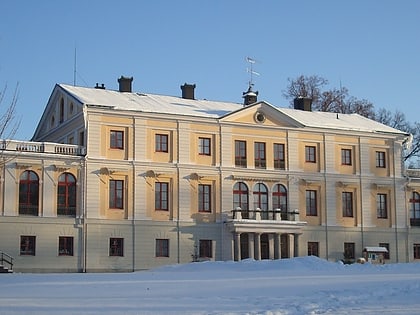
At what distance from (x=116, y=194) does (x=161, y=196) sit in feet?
9.18

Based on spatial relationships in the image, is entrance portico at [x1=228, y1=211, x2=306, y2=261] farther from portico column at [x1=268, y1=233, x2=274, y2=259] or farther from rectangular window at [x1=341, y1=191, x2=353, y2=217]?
rectangular window at [x1=341, y1=191, x2=353, y2=217]

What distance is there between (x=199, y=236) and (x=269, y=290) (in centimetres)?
2605

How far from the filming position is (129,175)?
144 ft

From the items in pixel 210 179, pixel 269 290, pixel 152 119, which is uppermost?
pixel 152 119

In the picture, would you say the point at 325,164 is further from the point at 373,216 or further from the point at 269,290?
the point at 269,290

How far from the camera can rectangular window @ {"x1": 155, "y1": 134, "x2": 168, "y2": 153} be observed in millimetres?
44969

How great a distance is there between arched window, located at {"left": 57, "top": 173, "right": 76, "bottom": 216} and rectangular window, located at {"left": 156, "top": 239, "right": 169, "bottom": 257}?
5.38 metres

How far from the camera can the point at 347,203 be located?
5022cm

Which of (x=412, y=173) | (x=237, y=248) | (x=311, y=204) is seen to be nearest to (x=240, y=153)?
(x=311, y=204)

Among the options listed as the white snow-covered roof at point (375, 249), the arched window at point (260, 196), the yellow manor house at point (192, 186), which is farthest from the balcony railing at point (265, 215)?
the white snow-covered roof at point (375, 249)

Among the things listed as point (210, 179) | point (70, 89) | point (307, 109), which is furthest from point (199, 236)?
point (307, 109)

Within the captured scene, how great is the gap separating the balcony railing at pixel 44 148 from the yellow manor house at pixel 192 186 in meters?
0.08

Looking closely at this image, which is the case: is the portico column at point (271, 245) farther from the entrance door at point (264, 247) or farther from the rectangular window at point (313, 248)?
the rectangular window at point (313, 248)

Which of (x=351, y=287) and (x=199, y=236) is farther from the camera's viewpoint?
(x=199, y=236)
